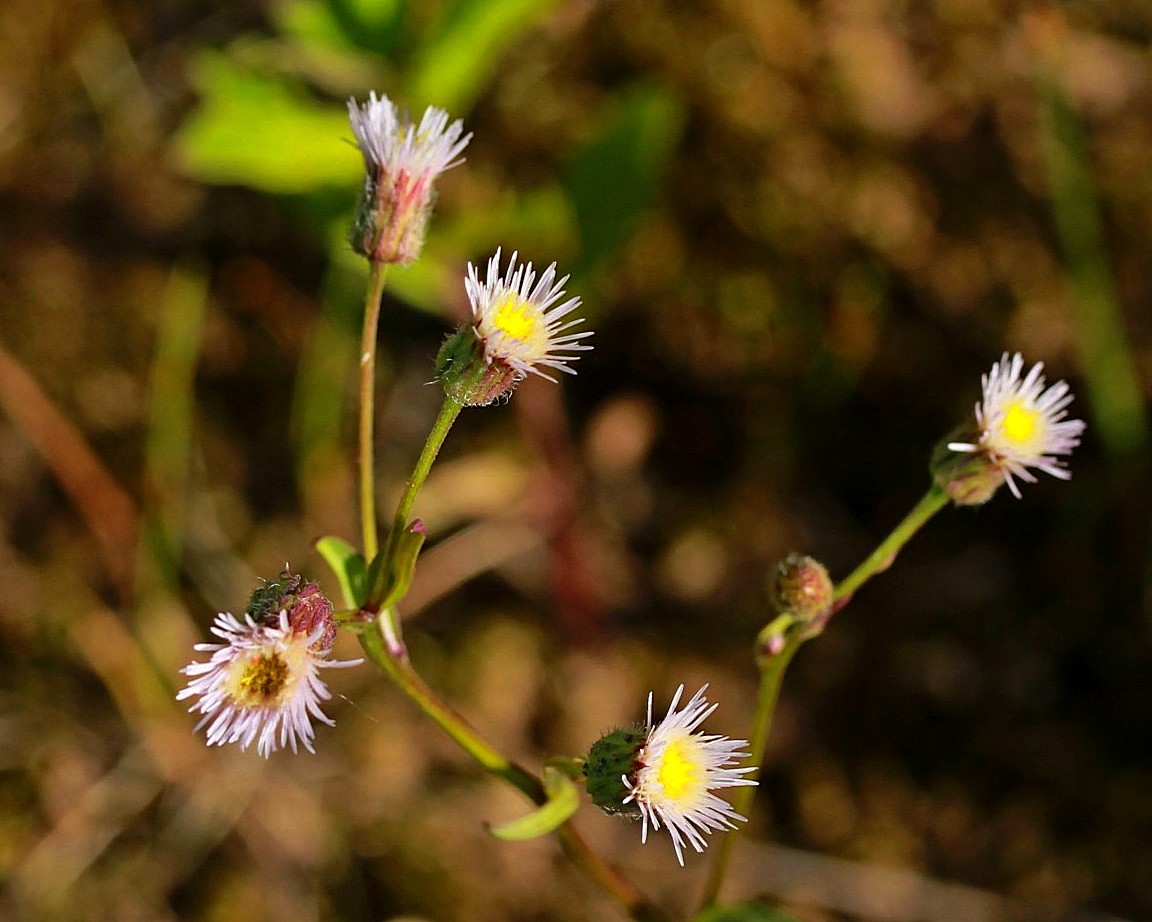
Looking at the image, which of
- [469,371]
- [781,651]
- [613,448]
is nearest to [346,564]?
[469,371]

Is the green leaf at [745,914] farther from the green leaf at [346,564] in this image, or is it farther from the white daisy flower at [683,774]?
the green leaf at [346,564]

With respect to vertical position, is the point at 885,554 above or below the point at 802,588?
above

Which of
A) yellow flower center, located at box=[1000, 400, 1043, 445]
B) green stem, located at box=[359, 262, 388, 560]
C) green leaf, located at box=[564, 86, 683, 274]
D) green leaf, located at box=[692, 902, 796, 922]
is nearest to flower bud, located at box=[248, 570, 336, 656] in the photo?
green stem, located at box=[359, 262, 388, 560]

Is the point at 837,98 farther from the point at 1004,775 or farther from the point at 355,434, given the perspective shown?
the point at 1004,775

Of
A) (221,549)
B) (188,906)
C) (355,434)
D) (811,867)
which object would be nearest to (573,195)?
(355,434)

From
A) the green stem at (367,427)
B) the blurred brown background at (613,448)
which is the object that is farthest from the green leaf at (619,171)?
the green stem at (367,427)

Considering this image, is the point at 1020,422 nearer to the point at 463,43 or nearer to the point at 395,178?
the point at 395,178
